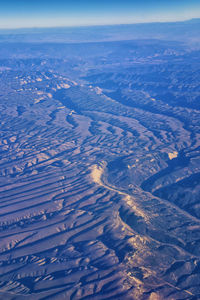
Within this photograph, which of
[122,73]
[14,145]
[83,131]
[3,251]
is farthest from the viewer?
[122,73]

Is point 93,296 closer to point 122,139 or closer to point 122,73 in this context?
point 122,139

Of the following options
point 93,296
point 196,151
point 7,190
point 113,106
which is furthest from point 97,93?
point 93,296

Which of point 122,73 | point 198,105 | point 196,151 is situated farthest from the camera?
point 122,73

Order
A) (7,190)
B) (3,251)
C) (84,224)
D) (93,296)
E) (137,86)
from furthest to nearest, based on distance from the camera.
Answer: (137,86)
(7,190)
(84,224)
(3,251)
(93,296)

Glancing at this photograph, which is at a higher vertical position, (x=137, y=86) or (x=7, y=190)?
(x=137, y=86)

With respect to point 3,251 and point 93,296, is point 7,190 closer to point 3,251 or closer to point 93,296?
point 3,251

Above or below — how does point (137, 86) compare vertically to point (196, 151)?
above

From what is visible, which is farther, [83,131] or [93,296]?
[83,131]

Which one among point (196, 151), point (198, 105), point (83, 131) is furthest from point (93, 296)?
point (198, 105)

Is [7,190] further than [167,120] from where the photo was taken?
No
